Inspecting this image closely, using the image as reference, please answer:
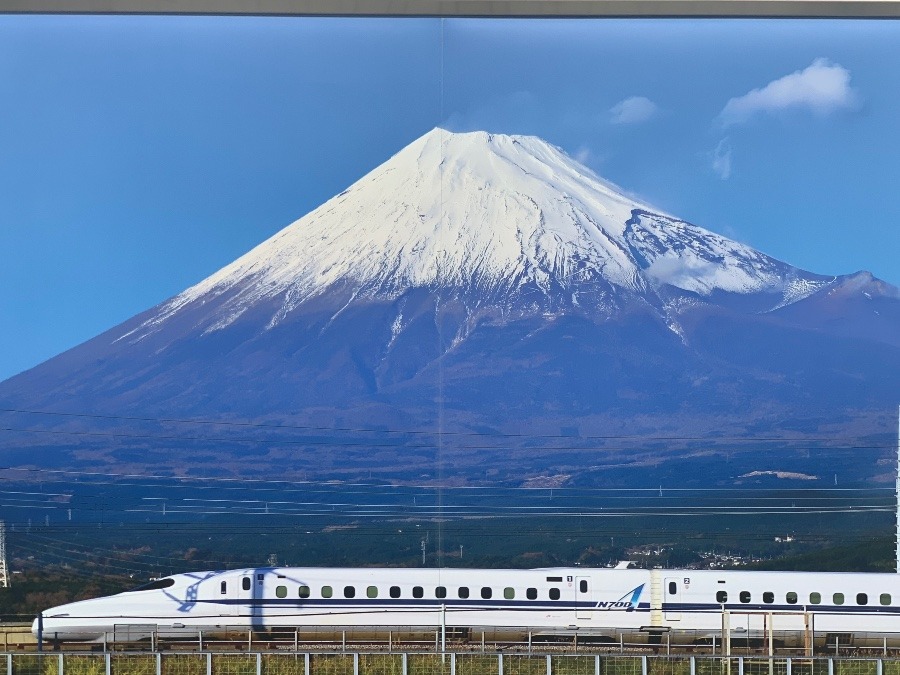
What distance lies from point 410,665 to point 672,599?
607cm

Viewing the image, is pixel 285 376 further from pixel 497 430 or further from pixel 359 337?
pixel 497 430

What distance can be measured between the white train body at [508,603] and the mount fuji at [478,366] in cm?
2825

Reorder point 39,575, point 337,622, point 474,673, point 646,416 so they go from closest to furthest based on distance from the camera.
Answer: point 474,673
point 337,622
point 39,575
point 646,416

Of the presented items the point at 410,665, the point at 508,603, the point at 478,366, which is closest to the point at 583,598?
the point at 508,603

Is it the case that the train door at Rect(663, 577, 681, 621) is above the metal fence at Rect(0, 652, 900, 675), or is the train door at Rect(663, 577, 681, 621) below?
above

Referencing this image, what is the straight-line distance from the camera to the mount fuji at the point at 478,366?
4928 centimetres

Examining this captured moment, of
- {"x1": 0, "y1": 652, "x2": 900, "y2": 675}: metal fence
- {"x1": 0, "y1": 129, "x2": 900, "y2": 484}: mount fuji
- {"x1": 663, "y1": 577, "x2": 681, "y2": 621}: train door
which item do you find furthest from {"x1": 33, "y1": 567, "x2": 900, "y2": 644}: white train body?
{"x1": 0, "y1": 129, "x2": 900, "y2": 484}: mount fuji

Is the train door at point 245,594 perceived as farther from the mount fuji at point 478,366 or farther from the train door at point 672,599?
the mount fuji at point 478,366

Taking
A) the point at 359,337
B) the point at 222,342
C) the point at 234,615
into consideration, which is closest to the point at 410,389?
the point at 359,337

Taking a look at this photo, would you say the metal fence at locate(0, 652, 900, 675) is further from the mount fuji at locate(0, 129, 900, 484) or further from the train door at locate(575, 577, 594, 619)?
the mount fuji at locate(0, 129, 900, 484)

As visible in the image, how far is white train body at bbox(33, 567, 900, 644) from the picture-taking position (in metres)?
19.1

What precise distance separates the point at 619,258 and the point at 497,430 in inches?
361

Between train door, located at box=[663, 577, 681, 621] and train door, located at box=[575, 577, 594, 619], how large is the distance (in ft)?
3.53

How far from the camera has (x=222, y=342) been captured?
2034 inches
